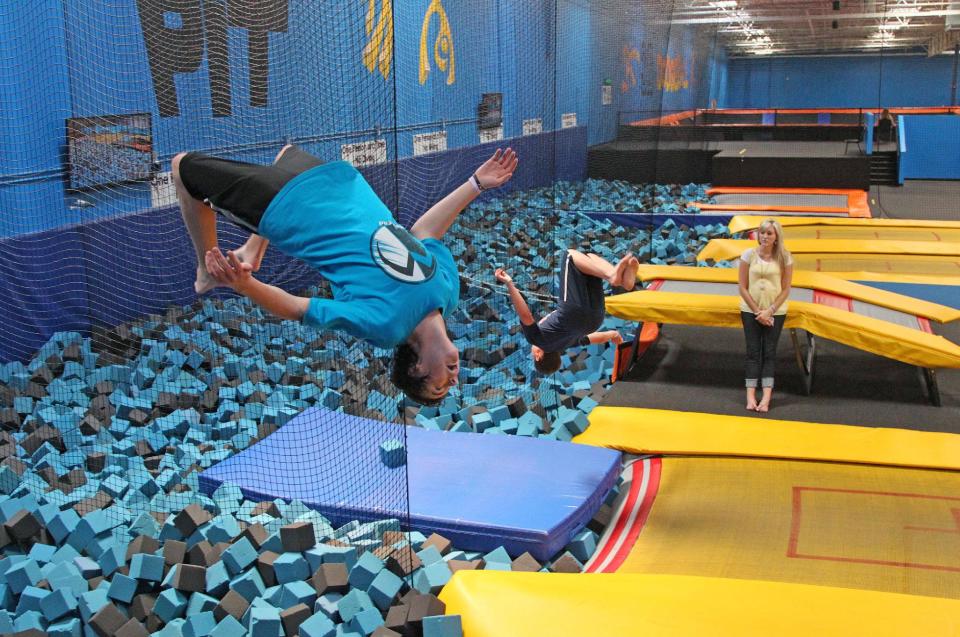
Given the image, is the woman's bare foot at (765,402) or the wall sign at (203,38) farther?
the wall sign at (203,38)

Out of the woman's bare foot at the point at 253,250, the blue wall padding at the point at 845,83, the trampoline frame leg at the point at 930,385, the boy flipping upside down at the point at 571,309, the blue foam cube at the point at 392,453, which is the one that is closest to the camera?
the woman's bare foot at the point at 253,250

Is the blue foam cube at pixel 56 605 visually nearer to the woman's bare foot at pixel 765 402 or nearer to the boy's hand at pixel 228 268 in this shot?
the boy's hand at pixel 228 268

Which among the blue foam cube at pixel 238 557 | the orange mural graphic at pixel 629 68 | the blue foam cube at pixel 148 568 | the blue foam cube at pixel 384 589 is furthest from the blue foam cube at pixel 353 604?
the orange mural graphic at pixel 629 68

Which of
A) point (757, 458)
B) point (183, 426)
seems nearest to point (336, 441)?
point (183, 426)

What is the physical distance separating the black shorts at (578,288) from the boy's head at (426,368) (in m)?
1.35

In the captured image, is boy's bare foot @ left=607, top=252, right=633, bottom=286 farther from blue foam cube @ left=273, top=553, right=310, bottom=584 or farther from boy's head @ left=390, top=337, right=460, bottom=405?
blue foam cube @ left=273, top=553, right=310, bottom=584

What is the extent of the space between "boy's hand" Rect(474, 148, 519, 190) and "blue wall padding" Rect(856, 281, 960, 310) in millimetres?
5146

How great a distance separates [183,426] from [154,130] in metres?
2.10

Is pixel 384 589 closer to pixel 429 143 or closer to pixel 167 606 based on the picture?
pixel 167 606

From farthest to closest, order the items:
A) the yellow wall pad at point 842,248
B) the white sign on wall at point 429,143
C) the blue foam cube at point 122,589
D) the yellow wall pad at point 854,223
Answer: the yellow wall pad at point 854,223, the white sign on wall at point 429,143, the yellow wall pad at point 842,248, the blue foam cube at point 122,589

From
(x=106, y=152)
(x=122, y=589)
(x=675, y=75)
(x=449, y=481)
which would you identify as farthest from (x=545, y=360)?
(x=675, y=75)

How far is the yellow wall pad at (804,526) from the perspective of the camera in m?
3.19

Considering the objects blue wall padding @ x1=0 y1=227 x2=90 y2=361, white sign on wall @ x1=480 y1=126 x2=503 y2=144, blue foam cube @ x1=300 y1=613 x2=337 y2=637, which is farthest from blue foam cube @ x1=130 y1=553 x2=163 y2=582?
white sign on wall @ x1=480 y1=126 x2=503 y2=144

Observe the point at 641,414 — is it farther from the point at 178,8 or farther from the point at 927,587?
the point at 178,8
